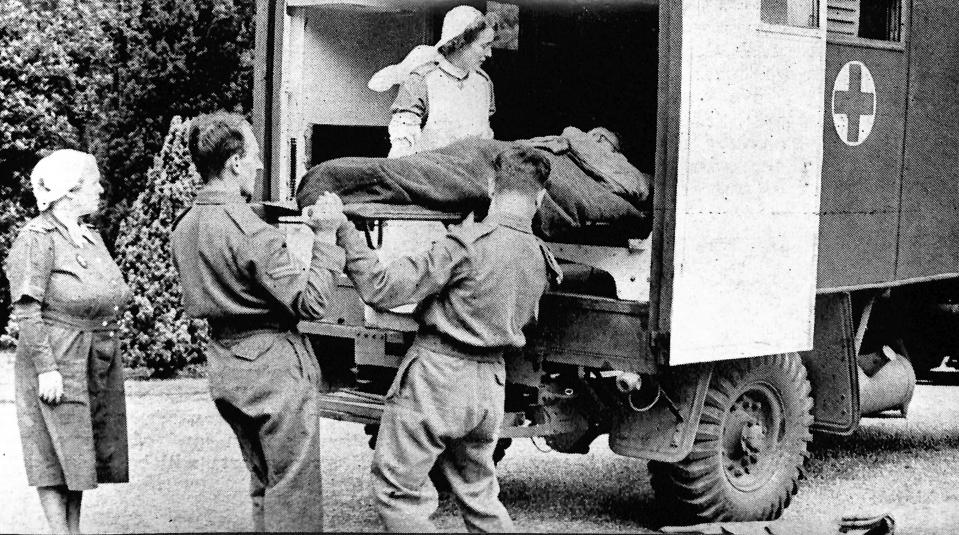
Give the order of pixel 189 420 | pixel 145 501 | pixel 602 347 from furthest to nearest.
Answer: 1. pixel 189 420
2. pixel 145 501
3. pixel 602 347

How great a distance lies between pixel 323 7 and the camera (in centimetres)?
811

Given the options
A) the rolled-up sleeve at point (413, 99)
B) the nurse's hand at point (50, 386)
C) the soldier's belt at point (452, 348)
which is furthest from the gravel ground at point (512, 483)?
the rolled-up sleeve at point (413, 99)

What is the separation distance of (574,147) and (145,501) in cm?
285

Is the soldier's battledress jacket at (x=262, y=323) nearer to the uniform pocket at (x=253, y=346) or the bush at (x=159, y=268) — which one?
the uniform pocket at (x=253, y=346)

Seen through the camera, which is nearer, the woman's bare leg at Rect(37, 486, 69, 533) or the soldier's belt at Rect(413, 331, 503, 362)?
the soldier's belt at Rect(413, 331, 503, 362)

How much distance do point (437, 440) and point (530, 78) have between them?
4.00 m

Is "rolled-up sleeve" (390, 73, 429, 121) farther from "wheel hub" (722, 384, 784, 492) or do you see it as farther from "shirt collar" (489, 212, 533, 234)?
"wheel hub" (722, 384, 784, 492)

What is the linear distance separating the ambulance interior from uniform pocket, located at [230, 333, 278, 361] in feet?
6.66

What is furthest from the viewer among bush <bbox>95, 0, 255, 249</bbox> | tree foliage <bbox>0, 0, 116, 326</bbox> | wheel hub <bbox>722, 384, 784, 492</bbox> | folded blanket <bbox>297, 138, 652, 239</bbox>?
tree foliage <bbox>0, 0, 116, 326</bbox>

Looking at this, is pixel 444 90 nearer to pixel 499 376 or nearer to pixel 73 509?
pixel 499 376

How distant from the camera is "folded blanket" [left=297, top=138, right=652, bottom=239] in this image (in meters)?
6.44

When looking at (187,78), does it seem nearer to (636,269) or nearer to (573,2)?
(573,2)

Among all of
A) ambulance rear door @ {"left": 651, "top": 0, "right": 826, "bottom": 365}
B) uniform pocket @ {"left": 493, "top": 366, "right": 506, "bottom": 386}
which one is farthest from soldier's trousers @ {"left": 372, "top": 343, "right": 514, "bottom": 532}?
ambulance rear door @ {"left": 651, "top": 0, "right": 826, "bottom": 365}

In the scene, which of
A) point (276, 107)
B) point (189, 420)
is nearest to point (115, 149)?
point (189, 420)
